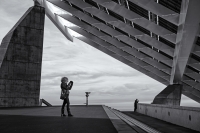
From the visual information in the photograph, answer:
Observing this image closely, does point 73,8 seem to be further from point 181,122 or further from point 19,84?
point 181,122

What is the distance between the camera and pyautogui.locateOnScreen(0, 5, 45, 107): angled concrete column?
22062 mm

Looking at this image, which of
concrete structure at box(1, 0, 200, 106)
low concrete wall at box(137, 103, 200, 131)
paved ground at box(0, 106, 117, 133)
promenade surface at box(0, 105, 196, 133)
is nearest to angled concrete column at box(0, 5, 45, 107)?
concrete structure at box(1, 0, 200, 106)

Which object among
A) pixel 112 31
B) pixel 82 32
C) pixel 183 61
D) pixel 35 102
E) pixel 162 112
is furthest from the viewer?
pixel 82 32

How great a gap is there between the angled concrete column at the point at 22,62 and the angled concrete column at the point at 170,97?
12.0 m

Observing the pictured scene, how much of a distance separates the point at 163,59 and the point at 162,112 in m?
12.2

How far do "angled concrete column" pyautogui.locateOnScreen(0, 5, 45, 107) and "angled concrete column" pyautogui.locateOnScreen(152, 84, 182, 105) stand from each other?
1200 centimetres

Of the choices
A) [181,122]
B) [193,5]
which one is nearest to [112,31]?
[193,5]

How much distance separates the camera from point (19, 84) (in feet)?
73.7

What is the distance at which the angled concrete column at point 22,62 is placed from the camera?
2206cm

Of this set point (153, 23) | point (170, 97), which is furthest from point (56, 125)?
point (170, 97)

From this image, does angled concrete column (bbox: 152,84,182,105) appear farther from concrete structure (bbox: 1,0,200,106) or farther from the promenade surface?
the promenade surface

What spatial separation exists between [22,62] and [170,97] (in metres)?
14.8

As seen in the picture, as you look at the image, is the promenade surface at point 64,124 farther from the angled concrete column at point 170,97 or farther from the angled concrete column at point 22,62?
the angled concrete column at point 170,97

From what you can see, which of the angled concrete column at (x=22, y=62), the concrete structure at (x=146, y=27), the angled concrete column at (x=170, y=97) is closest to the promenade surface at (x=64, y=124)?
the concrete structure at (x=146, y=27)
